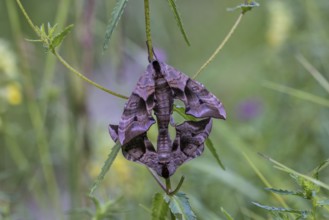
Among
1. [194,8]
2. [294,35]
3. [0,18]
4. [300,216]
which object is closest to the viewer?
[300,216]

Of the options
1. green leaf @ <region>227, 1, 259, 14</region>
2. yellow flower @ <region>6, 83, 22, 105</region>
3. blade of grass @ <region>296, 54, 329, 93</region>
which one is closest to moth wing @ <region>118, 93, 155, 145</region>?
green leaf @ <region>227, 1, 259, 14</region>

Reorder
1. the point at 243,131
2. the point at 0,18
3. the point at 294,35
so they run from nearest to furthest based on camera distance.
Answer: the point at 243,131 → the point at 294,35 → the point at 0,18

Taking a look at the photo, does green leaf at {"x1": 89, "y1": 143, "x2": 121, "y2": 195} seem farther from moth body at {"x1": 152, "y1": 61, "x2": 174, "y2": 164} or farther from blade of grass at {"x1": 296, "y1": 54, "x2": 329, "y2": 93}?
blade of grass at {"x1": 296, "y1": 54, "x2": 329, "y2": 93}

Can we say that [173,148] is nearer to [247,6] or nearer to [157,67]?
[157,67]

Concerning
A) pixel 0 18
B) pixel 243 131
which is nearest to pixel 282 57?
pixel 243 131

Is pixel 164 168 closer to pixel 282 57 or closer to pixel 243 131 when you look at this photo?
pixel 243 131

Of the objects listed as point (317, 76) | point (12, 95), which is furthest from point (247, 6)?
point (12, 95)
